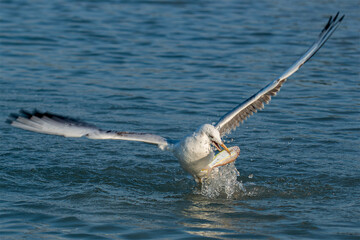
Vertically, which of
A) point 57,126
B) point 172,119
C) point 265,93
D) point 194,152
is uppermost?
point 265,93

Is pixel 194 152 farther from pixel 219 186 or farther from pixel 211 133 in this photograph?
pixel 219 186

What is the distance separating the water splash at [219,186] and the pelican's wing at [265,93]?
0.68m

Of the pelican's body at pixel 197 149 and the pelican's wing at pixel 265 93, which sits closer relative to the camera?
the pelican's body at pixel 197 149

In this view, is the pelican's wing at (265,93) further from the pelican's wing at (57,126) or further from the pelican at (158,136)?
the pelican's wing at (57,126)

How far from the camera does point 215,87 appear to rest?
14500 mm

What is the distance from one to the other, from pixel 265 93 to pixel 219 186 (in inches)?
65.6

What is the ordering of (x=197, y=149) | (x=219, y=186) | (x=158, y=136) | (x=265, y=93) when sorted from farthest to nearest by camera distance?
(x=265, y=93) → (x=219, y=186) → (x=158, y=136) → (x=197, y=149)

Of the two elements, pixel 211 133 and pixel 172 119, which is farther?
pixel 172 119

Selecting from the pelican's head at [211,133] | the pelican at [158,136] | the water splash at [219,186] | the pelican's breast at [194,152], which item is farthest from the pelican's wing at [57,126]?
the water splash at [219,186]

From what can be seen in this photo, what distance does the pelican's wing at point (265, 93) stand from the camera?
361 inches

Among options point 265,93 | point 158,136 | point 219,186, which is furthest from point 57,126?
point 265,93

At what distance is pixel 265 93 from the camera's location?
9789mm

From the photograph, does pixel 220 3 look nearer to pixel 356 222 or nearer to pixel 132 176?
pixel 132 176

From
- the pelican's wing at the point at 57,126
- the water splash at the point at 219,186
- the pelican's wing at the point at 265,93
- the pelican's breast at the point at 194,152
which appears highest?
the pelican's wing at the point at 265,93
